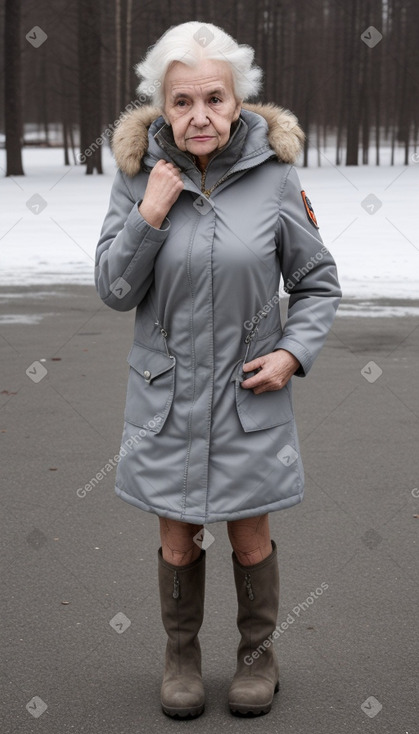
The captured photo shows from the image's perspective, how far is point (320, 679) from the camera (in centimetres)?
341

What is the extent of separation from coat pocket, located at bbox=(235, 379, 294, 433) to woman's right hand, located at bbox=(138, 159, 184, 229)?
1.61 feet

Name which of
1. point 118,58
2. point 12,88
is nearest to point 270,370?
point 12,88

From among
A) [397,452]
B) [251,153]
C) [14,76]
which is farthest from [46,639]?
[14,76]

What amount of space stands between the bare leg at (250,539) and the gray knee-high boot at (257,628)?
2 cm

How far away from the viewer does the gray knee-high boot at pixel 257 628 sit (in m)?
3.24

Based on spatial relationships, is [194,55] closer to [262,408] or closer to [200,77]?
[200,77]

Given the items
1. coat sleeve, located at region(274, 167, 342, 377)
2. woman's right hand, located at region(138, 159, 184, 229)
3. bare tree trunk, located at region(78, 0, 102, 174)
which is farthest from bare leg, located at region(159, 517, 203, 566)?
bare tree trunk, located at region(78, 0, 102, 174)

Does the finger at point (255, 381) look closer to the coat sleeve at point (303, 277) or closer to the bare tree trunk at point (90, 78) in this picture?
the coat sleeve at point (303, 277)

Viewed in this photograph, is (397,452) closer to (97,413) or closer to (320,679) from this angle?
(97,413)

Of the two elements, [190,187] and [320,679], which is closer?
[190,187]

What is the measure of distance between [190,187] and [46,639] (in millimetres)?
1636

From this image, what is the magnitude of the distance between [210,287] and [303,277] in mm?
312

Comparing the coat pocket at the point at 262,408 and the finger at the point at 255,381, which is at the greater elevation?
the finger at the point at 255,381

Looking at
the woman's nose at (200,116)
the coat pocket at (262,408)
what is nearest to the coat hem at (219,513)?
the coat pocket at (262,408)
